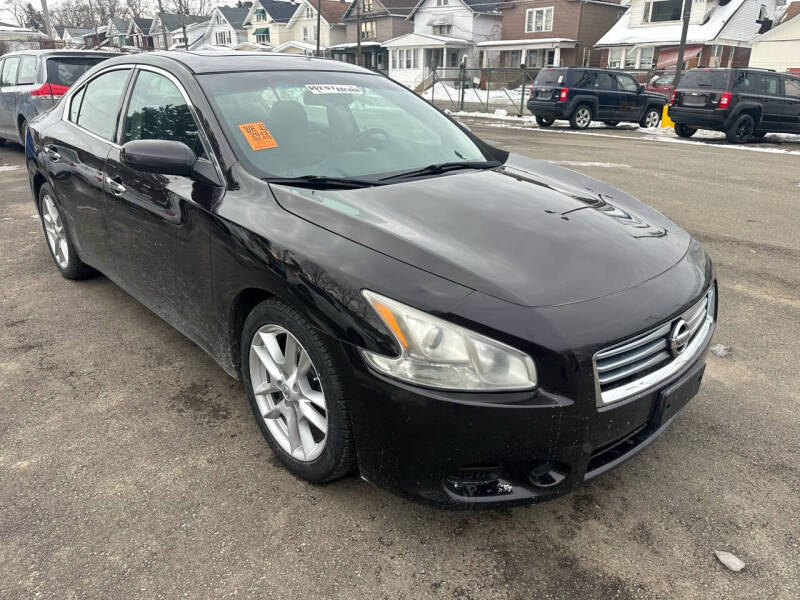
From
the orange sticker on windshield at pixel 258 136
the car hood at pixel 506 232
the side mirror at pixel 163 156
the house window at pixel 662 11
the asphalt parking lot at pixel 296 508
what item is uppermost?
the house window at pixel 662 11

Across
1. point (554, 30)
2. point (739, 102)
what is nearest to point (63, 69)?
point (739, 102)

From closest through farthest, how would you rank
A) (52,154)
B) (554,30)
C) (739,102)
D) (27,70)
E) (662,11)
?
1. (52,154)
2. (27,70)
3. (739,102)
4. (662,11)
5. (554,30)

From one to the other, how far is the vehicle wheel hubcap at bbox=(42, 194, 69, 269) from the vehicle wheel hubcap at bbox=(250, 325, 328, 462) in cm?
276

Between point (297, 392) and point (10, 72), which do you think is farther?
point (10, 72)

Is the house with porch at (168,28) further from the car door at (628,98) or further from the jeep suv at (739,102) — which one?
the jeep suv at (739,102)

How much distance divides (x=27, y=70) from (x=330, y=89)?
30.1ft

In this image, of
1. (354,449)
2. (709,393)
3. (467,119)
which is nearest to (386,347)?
(354,449)

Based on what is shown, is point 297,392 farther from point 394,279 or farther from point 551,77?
point 551,77

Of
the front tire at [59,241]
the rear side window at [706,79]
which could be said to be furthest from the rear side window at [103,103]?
the rear side window at [706,79]

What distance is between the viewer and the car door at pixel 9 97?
33.4ft

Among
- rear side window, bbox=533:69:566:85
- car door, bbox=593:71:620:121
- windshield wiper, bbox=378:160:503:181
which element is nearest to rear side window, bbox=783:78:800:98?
car door, bbox=593:71:620:121

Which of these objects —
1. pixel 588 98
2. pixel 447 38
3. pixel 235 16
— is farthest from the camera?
pixel 235 16

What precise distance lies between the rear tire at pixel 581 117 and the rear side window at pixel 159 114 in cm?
1701

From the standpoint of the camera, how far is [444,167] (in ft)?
9.98
